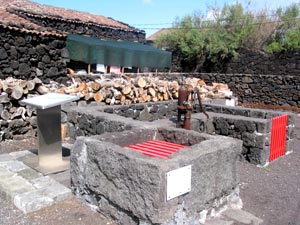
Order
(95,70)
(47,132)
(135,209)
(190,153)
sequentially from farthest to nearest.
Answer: (95,70) < (47,132) < (190,153) < (135,209)

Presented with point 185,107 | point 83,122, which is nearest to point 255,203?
point 185,107

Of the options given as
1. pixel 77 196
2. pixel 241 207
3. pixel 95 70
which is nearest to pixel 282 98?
pixel 95 70

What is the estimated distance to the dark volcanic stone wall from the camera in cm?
933

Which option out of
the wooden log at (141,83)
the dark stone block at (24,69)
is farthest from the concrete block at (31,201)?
the dark stone block at (24,69)

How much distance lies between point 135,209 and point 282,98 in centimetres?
1329

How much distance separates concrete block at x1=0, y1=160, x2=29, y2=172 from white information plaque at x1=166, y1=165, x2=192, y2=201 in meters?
2.77

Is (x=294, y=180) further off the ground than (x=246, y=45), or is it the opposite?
(x=246, y=45)

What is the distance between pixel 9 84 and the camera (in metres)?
6.85

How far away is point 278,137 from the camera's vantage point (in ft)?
19.7

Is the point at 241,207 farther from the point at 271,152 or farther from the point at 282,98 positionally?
the point at 282,98

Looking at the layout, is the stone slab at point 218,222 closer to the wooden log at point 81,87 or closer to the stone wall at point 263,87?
the wooden log at point 81,87

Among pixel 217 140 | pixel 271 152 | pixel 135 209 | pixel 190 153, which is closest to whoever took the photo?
pixel 135 209

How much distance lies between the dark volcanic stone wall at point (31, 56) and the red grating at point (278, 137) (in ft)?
23.7

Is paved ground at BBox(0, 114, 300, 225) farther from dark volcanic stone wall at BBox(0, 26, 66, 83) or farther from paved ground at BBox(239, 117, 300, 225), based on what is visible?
dark volcanic stone wall at BBox(0, 26, 66, 83)
